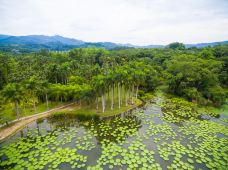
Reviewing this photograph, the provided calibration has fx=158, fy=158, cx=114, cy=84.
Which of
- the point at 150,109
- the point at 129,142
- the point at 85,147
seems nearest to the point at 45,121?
the point at 85,147

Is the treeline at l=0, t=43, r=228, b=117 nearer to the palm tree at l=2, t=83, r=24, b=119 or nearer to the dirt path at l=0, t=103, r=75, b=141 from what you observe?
the palm tree at l=2, t=83, r=24, b=119

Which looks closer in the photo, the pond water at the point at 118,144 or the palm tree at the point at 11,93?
the pond water at the point at 118,144

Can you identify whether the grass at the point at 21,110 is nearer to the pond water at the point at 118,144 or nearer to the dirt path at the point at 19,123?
the dirt path at the point at 19,123

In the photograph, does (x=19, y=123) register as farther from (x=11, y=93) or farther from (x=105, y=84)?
(x=105, y=84)

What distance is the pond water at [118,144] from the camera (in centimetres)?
1994

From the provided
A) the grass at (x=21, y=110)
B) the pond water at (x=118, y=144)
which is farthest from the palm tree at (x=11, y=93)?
the pond water at (x=118, y=144)

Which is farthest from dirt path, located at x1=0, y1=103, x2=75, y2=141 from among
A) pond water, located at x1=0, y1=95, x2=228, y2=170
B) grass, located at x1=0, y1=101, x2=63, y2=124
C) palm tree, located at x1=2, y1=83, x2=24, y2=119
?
palm tree, located at x1=2, y1=83, x2=24, y2=119

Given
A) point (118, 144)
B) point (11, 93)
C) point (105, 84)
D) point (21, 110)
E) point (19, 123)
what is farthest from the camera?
point (21, 110)

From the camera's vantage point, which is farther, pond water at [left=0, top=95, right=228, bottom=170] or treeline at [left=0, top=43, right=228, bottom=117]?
treeline at [left=0, top=43, right=228, bottom=117]

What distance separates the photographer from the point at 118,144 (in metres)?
24.0

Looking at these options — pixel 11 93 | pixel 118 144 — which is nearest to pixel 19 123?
pixel 11 93

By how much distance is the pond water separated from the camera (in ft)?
65.4

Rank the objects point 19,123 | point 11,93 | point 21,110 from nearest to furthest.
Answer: point 11,93 → point 19,123 → point 21,110

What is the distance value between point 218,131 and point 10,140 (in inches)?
1380
